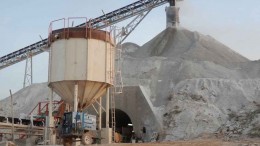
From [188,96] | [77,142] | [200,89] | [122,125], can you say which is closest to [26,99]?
[122,125]

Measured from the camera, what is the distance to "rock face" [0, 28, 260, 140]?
35.3 m

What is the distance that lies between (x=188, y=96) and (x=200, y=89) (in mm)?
1824

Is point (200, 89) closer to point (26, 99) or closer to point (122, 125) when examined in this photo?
point (122, 125)

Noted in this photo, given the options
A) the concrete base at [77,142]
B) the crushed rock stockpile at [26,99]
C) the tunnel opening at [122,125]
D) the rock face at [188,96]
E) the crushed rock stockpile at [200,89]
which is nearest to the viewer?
the concrete base at [77,142]

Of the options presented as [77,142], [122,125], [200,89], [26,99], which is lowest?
[77,142]

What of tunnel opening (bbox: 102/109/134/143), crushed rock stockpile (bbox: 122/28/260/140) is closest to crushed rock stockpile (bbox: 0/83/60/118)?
tunnel opening (bbox: 102/109/134/143)

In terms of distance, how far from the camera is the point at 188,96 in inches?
1559

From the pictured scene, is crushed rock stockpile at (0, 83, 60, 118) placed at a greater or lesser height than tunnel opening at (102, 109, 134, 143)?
greater

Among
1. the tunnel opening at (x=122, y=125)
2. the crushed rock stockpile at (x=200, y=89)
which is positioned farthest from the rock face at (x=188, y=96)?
the tunnel opening at (x=122, y=125)

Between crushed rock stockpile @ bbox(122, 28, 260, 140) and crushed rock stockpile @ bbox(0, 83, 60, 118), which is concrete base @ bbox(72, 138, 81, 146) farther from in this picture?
crushed rock stockpile @ bbox(0, 83, 60, 118)

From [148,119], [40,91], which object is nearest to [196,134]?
[148,119]

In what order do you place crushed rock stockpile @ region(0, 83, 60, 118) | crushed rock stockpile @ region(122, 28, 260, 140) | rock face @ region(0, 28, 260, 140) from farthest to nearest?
crushed rock stockpile @ region(0, 83, 60, 118) → rock face @ region(0, 28, 260, 140) → crushed rock stockpile @ region(122, 28, 260, 140)

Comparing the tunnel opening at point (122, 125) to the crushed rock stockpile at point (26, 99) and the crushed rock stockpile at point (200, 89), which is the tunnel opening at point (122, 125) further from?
the crushed rock stockpile at point (26, 99)

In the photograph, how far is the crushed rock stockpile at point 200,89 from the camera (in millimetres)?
35081
